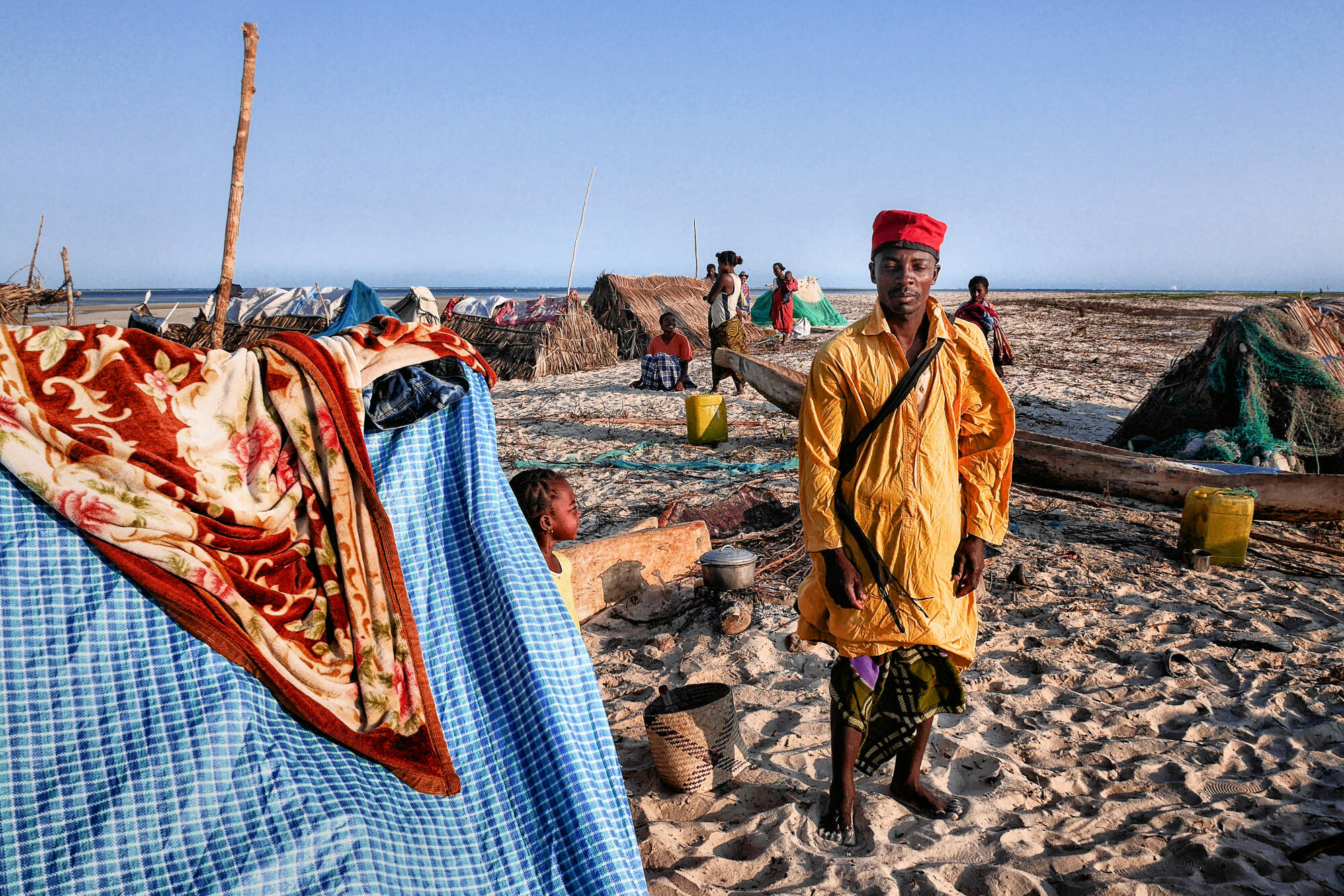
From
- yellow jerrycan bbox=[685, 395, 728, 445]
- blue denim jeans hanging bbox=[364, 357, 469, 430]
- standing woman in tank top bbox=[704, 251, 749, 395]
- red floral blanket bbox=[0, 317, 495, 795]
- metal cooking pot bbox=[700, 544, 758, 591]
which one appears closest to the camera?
red floral blanket bbox=[0, 317, 495, 795]

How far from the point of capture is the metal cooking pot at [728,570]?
13.3 feet

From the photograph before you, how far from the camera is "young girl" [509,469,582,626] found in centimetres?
256

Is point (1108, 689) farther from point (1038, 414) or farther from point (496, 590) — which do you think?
point (1038, 414)

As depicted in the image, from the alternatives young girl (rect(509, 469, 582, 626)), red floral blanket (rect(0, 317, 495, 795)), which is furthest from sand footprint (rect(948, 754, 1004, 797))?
red floral blanket (rect(0, 317, 495, 795))

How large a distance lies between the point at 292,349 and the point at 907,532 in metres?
1.71

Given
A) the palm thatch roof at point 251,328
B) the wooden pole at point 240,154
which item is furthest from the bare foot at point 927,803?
the palm thatch roof at point 251,328

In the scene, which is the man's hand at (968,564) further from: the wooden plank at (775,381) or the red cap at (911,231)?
the wooden plank at (775,381)

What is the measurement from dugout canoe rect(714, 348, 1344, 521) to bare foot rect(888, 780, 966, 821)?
3181 mm

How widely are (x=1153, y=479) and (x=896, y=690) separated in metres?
3.76

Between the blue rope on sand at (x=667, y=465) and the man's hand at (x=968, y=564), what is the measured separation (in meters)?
4.06

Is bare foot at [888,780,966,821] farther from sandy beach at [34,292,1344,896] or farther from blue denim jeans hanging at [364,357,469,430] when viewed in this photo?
Answer: blue denim jeans hanging at [364,357,469,430]

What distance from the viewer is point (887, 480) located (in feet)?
7.74

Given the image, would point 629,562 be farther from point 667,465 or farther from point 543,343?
point 543,343

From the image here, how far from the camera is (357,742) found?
1827mm
